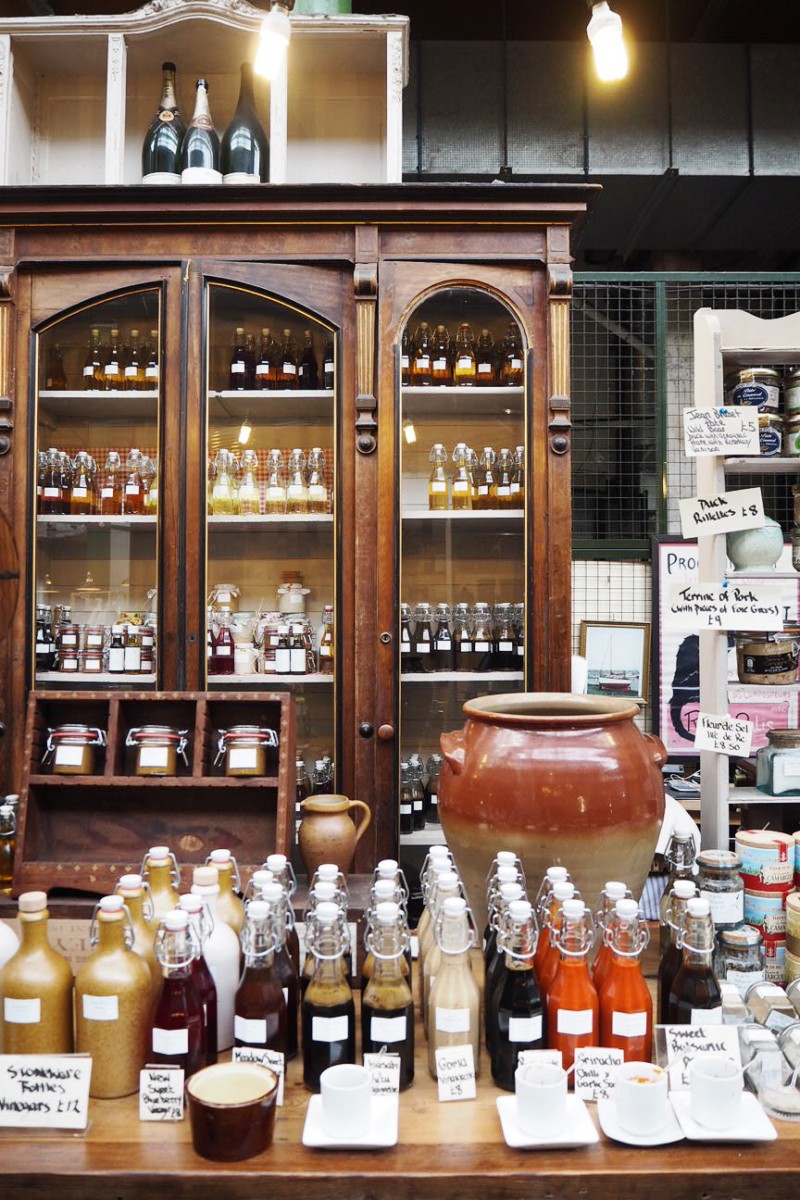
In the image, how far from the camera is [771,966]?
1.44 meters

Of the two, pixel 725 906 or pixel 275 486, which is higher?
pixel 275 486

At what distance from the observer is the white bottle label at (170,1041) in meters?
1.04

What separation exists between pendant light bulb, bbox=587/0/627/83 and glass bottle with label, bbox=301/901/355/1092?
222 cm

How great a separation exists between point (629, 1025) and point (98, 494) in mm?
2389

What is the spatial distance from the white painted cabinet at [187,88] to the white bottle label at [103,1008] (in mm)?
2487

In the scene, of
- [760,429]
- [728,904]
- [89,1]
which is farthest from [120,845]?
[89,1]

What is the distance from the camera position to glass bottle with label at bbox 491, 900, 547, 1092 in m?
1.07

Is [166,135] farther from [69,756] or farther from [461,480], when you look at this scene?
[69,756]

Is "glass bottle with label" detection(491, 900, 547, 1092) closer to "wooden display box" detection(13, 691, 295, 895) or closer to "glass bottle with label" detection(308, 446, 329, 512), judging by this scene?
"wooden display box" detection(13, 691, 295, 895)

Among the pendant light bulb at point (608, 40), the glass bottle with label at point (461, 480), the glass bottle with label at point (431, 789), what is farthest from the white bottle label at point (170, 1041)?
the pendant light bulb at point (608, 40)

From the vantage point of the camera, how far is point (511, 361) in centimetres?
275

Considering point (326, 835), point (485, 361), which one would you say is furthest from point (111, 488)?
point (326, 835)

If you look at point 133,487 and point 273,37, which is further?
point 133,487

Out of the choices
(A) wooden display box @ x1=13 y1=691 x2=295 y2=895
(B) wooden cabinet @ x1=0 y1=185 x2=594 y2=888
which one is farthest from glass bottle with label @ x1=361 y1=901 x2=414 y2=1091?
(B) wooden cabinet @ x1=0 y1=185 x2=594 y2=888
